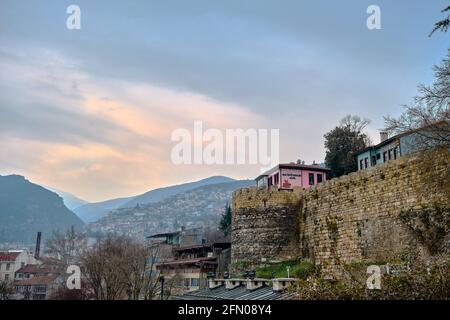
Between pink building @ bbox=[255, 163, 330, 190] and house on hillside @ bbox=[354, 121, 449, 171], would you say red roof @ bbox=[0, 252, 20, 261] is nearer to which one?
pink building @ bbox=[255, 163, 330, 190]

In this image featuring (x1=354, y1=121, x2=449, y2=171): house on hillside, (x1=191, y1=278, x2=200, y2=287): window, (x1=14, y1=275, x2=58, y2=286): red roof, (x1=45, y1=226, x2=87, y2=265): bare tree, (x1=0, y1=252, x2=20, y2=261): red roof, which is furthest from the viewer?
(x1=0, y1=252, x2=20, y2=261): red roof

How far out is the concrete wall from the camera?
63.1ft

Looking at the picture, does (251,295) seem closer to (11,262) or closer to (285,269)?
(285,269)

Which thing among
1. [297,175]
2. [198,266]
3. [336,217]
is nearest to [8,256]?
[198,266]

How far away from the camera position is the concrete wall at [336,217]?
19.2 m

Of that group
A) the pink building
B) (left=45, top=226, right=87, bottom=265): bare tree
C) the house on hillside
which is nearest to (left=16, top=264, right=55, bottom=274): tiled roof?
(left=45, top=226, right=87, bottom=265): bare tree

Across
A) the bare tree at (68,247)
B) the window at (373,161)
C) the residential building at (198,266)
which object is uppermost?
the window at (373,161)

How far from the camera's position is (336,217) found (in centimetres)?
2380

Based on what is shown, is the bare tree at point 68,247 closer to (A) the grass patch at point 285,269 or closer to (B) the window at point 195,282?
(B) the window at point 195,282

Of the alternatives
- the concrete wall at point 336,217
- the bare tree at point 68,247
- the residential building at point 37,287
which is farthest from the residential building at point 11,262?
the concrete wall at point 336,217

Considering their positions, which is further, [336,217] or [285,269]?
[285,269]

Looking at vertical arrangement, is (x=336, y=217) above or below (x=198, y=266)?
above

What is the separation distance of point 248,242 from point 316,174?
1557 centimetres

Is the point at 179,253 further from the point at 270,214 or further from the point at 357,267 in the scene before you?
the point at 357,267
